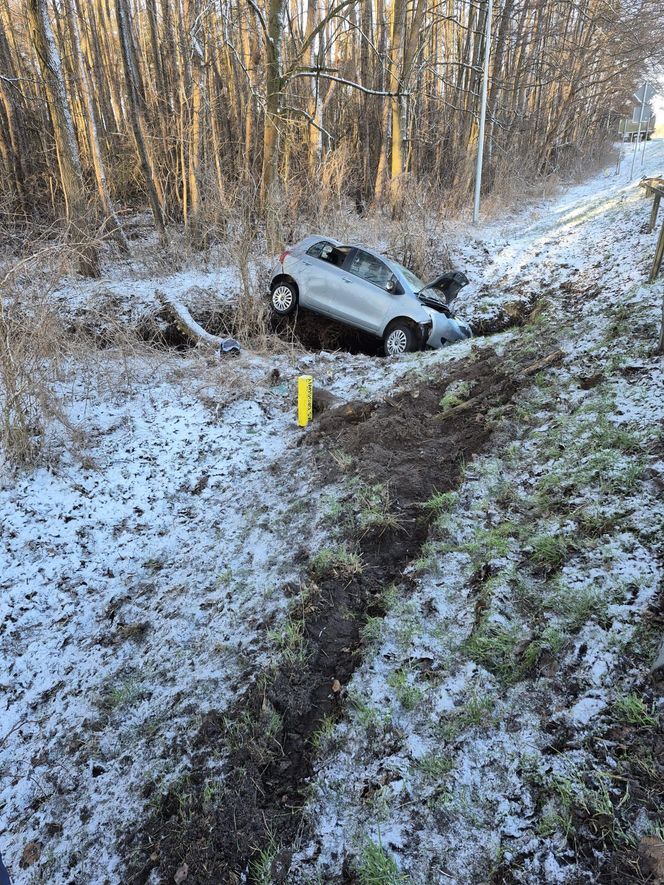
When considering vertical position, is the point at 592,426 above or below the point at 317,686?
above

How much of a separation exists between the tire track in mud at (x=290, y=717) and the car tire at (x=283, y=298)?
5689 mm

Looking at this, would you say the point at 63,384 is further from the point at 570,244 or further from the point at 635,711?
the point at 570,244

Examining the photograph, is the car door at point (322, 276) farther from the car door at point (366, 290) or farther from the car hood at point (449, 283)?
the car hood at point (449, 283)

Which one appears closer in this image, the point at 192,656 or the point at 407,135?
the point at 192,656

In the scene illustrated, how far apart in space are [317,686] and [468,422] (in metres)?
3.50

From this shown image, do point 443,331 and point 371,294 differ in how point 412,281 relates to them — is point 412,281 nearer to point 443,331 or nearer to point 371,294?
point 371,294

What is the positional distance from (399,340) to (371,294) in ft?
3.11

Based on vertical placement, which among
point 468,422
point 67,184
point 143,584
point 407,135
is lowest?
point 143,584

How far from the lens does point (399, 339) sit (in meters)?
10.0

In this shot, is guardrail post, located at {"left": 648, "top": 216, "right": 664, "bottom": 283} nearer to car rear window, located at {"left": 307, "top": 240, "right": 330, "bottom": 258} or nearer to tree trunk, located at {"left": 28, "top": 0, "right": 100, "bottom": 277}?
car rear window, located at {"left": 307, "top": 240, "right": 330, "bottom": 258}

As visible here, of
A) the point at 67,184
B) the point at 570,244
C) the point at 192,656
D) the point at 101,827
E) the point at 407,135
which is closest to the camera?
the point at 101,827

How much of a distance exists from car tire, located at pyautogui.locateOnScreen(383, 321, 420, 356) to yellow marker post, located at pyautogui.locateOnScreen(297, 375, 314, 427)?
304cm

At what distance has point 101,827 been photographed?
300 centimetres

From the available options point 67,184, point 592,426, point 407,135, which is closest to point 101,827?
point 592,426
